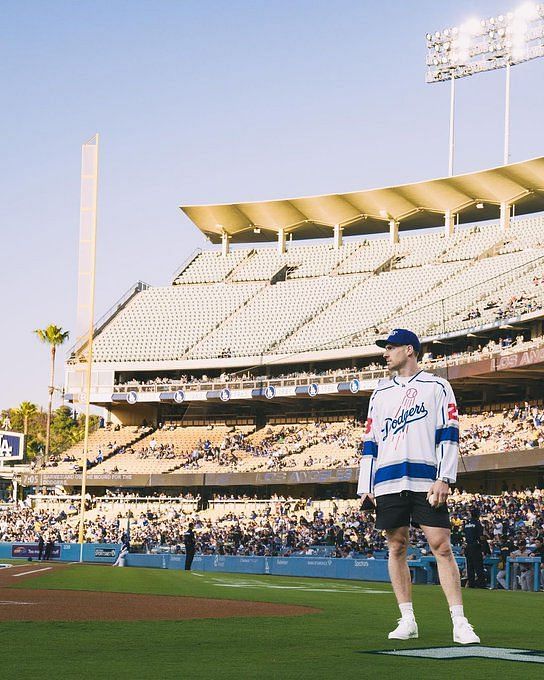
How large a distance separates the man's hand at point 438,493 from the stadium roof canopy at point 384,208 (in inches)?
2204

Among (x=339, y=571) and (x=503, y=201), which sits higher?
(x=503, y=201)

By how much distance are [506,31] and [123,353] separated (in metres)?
31.1

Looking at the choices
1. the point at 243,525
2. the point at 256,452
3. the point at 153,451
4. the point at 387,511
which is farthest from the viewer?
the point at 153,451

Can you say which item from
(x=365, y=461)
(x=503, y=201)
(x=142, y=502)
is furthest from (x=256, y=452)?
(x=365, y=461)

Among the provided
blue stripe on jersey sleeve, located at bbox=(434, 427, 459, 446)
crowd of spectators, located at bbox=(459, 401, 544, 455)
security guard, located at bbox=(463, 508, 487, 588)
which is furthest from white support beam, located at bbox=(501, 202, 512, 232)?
blue stripe on jersey sleeve, located at bbox=(434, 427, 459, 446)

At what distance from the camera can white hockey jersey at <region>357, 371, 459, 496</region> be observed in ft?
23.5

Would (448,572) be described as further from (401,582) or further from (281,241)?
(281,241)

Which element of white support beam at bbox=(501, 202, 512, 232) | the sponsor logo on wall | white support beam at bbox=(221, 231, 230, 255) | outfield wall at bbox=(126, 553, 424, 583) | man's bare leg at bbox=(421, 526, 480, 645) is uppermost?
white support beam at bbox=(221, 231, 230, 255)

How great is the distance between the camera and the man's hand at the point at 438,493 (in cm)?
699

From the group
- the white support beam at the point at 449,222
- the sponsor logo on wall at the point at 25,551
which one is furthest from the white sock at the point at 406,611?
the white support beam at the point at 449,222

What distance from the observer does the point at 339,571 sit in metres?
31.5

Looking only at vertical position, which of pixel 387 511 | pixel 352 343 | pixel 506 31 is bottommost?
pixel 387 511

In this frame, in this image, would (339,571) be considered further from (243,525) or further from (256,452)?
(256,452)

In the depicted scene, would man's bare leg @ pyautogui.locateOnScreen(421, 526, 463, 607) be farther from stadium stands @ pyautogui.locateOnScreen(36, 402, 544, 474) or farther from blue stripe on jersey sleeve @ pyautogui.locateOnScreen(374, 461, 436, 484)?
stadium stands @ pyautogui.locateOnScreen(36, 402, 544, 474)
